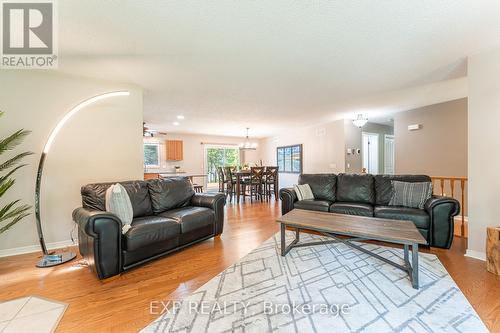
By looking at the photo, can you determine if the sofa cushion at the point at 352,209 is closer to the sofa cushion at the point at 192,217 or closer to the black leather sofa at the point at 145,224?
the black leather sofa at the point at 145,224

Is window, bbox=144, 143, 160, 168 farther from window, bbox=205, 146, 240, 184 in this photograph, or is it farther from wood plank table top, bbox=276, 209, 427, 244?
wood plank table top, bbox=276, 209, 427, 244

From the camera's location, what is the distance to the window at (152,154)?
741 cm

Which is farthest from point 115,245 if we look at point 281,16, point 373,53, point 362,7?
point 373,53

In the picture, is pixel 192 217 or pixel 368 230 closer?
pixel 368 230

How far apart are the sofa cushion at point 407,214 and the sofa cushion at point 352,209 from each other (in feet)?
0.38

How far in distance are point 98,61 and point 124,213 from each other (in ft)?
6.03

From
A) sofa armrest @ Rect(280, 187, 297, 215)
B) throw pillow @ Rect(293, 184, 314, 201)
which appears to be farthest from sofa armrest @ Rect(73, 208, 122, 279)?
throw pillow @ Rect(293, 184, 314, 201)

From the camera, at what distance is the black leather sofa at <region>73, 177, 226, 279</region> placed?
204 cm

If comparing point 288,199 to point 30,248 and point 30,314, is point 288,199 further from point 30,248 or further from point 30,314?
point 30,248

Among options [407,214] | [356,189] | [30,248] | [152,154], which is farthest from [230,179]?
[407,214]

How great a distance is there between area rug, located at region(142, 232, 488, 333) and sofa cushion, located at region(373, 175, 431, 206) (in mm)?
1211

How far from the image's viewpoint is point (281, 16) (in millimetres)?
1788

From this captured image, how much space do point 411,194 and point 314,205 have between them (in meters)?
1.39

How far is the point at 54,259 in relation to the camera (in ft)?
8.16
